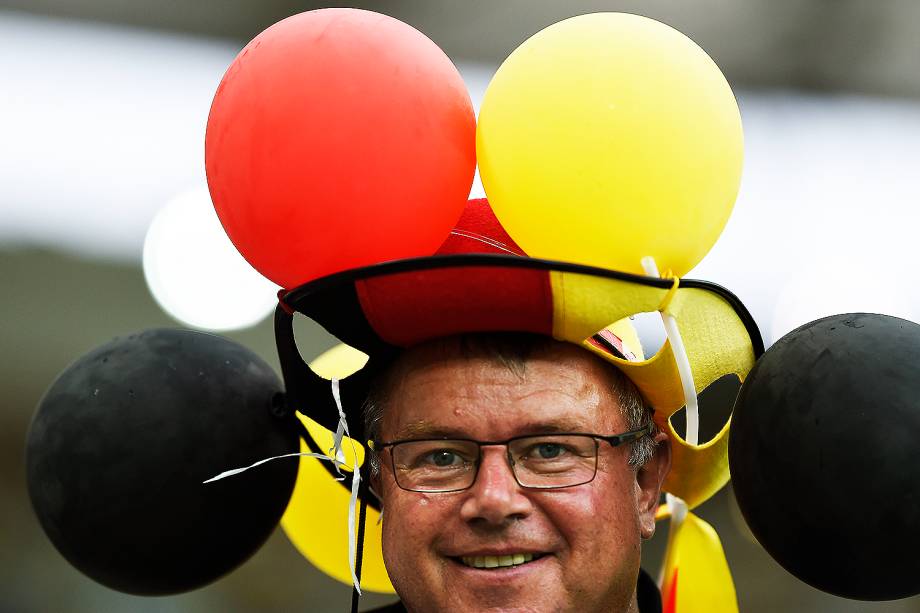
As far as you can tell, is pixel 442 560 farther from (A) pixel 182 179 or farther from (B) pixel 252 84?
(A) pixel 182 179

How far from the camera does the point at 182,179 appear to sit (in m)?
6.54

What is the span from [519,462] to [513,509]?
8 centimetres

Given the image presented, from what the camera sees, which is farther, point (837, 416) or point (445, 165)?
point (445, 165)

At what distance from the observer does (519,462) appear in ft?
5.54

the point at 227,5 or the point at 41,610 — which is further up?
the point at 227,5

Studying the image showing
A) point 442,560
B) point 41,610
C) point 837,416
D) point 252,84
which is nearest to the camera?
point 837,416

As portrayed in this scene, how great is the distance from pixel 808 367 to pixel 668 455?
19.8 inches

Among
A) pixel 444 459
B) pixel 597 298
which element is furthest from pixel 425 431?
pixel 597 298

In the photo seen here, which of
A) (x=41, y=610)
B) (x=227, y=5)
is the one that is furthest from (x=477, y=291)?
(x=41, y=610)

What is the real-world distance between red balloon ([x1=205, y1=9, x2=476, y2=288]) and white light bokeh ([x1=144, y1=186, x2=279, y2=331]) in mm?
4693

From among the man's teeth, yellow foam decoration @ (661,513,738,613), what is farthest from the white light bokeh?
the man's teeth

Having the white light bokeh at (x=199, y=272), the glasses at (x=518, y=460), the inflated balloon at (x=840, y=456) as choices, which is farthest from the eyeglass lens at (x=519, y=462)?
the white light bokeh at (x=199, y=272)

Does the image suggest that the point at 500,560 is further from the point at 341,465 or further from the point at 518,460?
the point at 341,465

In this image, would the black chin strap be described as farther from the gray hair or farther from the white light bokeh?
the white light bokeh
